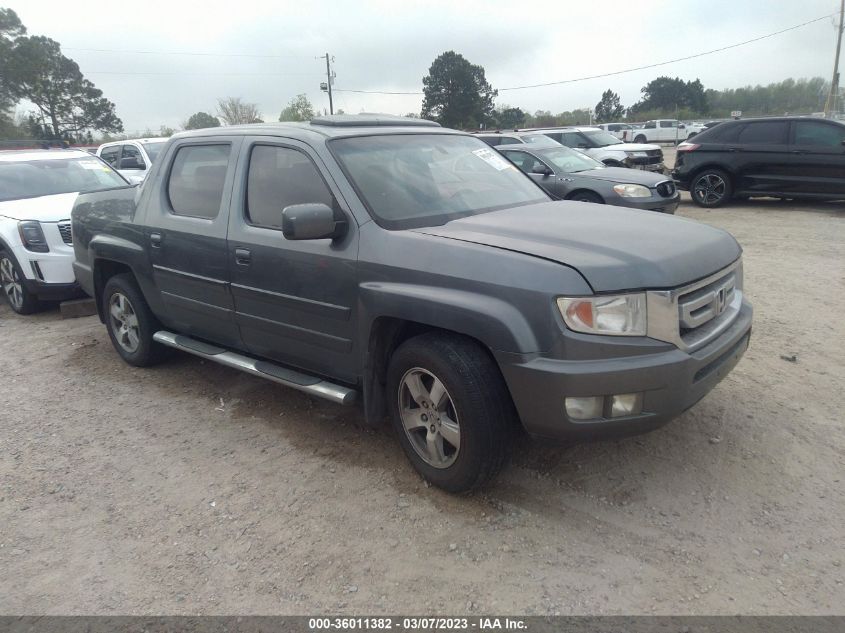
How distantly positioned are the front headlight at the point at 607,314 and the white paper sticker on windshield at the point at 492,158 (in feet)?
6.08

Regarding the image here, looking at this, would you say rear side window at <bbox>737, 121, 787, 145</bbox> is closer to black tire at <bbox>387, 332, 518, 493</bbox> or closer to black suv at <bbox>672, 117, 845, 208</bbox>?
black suv at <bbox>672, 117, 845, 208</bbox>

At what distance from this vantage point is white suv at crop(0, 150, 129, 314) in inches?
254

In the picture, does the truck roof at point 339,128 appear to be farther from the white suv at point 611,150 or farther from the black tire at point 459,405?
the white suv at point 611,150

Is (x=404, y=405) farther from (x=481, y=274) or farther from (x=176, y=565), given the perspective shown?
(x=176, y=565)

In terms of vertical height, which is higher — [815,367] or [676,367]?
[676,367]

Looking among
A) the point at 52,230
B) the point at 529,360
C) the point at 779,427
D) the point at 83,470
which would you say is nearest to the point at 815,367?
the point at 779,427

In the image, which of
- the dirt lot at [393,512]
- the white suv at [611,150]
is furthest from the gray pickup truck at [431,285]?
the white suv at [611,150]

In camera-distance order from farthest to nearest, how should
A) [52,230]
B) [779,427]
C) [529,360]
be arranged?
[52,230], [779,427], [529,360]

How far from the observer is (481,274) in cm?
275

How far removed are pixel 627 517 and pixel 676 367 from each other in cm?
80

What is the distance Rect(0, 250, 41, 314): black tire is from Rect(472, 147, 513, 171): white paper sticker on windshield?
5216 mm

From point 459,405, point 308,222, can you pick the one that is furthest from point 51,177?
point 459,405

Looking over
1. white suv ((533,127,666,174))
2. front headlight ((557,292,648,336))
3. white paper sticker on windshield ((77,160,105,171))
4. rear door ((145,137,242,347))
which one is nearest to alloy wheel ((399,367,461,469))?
front headlight ((557,292,648,336))

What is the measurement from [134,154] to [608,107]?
79622 mm
